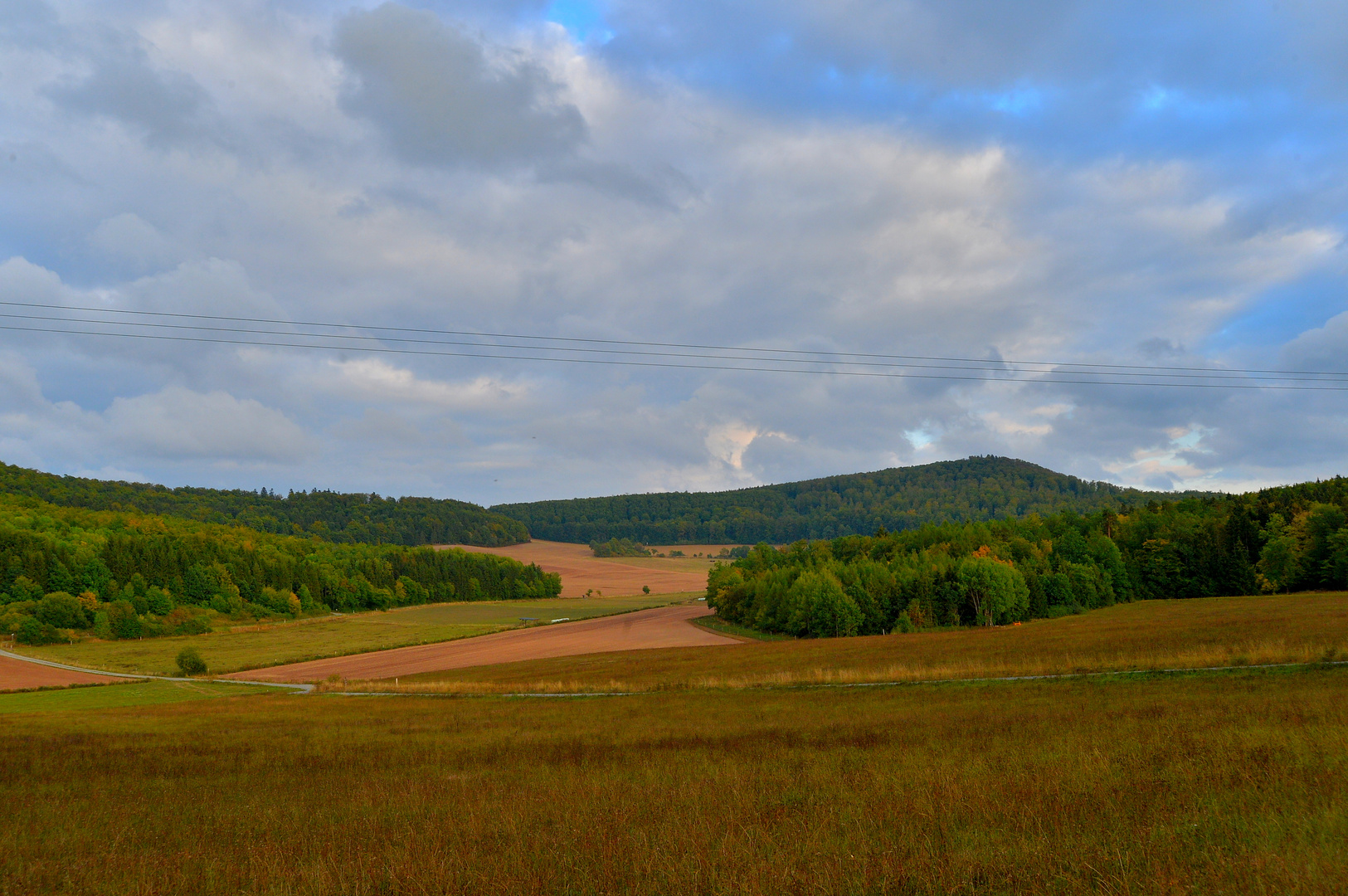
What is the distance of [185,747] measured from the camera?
22703mm

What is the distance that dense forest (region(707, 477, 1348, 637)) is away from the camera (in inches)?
3588

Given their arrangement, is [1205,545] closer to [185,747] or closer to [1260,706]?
[1260,706]

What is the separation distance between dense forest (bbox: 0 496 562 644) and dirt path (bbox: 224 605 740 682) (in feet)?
194

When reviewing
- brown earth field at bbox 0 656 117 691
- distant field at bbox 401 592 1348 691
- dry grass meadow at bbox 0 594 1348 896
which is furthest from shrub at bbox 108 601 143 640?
dry grass meadow at bbox 0 594 1348 896

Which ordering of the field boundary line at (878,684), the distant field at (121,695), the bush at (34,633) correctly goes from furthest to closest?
the bush at (34,633) < the distant field at (121,695) < the field boundary line at (878,684)

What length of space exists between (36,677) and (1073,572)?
12413 cm

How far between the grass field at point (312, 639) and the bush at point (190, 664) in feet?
5.99

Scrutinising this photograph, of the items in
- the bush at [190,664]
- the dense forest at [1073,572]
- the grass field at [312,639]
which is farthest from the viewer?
the dense forest at [1073,572]

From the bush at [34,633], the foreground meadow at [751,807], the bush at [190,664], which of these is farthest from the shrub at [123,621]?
the foreground meadow at [751,807]

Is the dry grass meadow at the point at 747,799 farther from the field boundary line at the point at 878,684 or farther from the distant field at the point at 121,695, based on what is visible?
the distant field at the point at 121,695

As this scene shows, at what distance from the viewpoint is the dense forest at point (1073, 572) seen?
299ft

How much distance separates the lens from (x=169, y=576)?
139000 millimetres

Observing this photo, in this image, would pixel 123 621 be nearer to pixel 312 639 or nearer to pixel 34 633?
pixel 34 633

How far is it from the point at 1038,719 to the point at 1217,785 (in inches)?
372
